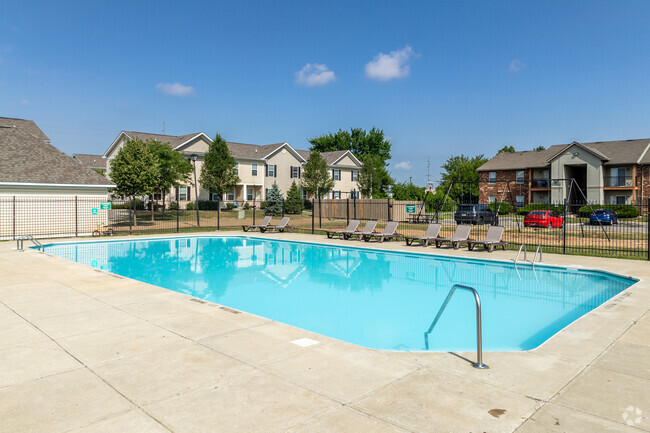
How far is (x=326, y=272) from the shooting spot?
47.0 ft

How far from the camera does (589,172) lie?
146ft

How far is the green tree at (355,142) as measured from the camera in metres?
75.6

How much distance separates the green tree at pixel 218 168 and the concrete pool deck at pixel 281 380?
3270 centimetres

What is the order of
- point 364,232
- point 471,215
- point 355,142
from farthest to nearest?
1. point 355,142
2. point 471,215
3. point 364,232

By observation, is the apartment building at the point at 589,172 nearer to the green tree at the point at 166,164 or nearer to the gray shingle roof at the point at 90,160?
the green tree at the point at 166,164

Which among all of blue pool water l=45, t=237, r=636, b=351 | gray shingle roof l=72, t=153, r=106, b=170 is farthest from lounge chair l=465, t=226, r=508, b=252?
gray shingle roof l=72, t=153, r=106, b=170

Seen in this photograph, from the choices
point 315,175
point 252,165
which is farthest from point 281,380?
point 315,175

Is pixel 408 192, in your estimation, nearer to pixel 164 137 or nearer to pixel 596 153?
pixel 596 153

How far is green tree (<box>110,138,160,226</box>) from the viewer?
27.3 metres

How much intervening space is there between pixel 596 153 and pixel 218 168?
37.5 m

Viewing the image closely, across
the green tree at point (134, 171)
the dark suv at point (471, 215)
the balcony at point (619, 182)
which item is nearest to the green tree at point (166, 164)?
the green tree at point (134, 171)

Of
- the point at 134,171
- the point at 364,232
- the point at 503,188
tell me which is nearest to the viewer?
the point at 364,232

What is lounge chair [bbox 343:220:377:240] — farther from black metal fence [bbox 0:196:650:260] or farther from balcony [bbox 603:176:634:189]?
balcony [bbox 603:176:634:189]

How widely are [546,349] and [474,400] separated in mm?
2172
